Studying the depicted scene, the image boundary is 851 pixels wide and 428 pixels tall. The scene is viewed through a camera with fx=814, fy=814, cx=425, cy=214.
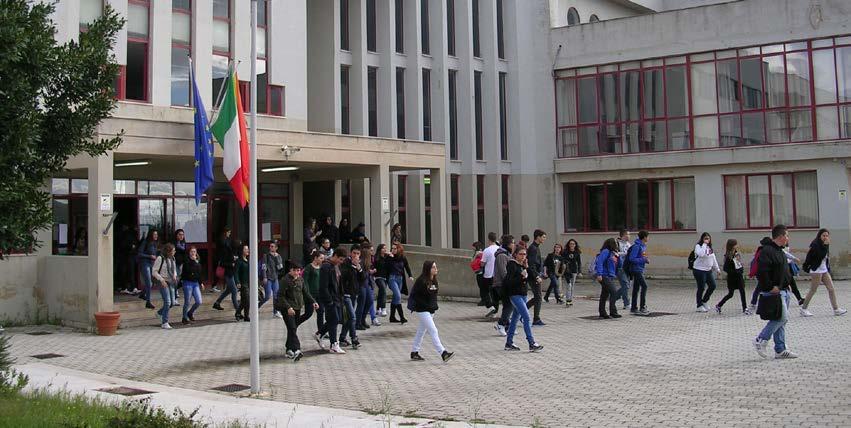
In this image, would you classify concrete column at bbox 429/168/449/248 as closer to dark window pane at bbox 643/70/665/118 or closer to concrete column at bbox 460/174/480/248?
concrete column at bbox 460/174/480/248

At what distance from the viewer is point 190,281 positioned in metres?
17.7

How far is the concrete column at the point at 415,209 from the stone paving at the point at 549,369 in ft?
36.9

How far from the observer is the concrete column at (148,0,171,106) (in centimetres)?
2084

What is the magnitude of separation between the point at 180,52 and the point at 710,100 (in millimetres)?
18570

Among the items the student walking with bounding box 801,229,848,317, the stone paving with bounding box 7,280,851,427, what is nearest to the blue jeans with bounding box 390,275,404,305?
the stone paving with bounding box 7,280,851,427

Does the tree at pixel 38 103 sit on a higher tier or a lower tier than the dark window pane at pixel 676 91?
lower

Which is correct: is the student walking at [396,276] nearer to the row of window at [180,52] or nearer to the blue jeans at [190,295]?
the blue jeans at [190,295]

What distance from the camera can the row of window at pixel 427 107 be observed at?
29445mm

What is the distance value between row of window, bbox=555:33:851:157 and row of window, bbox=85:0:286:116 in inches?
532

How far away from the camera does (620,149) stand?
31203 millimetres

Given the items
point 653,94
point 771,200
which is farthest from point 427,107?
point 771,200

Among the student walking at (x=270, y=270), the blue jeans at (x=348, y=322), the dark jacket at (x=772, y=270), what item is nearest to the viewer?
the dark jacket at (x=772, y=270)

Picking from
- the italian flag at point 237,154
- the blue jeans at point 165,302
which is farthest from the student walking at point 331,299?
the blue jeans at point 165,302

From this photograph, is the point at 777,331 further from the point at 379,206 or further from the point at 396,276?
the point at 379,206
